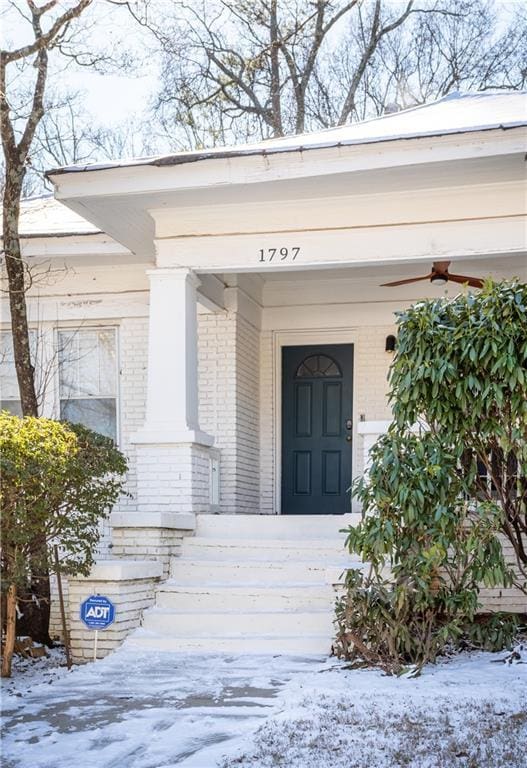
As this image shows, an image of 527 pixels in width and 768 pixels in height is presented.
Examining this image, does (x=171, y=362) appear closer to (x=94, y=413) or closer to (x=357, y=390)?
(x=94, y=413)

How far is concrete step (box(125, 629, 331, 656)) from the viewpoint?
19.7ft

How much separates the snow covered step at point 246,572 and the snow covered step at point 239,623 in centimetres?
42

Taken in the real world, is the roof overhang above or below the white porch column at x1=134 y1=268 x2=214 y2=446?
above

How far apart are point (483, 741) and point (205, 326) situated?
20.4ft

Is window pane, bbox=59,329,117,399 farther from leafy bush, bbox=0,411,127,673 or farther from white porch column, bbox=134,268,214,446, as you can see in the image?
leafy bush, bbox=0,411,127,673

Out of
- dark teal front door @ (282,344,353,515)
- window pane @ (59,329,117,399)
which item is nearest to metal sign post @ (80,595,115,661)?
window pane @ (59,329,117,399)

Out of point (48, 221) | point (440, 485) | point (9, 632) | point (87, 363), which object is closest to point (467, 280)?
point (440, 485)

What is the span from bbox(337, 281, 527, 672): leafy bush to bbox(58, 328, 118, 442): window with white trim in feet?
15.4

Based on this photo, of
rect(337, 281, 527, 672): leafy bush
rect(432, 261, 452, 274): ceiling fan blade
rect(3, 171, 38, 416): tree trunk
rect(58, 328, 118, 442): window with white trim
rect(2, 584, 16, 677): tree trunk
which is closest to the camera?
rect(337, 281, 527, 672): leafy bush

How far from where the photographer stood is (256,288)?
10.0m

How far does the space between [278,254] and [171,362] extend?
136cm

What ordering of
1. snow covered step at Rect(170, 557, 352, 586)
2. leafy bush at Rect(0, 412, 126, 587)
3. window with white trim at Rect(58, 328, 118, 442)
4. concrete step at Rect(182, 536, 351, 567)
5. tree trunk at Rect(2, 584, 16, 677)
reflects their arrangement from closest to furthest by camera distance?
leafy bush at Rect(0, 412, 126, 587), tree trunk at Rect(2, 584, 16, 677), snow covered step at Rect(170, 557, 352, 586), concrete step at Rect(182, 536, 351, 567), window with white trim at Rect(58, 328, 118, 442)

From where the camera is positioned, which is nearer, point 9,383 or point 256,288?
point 256,288

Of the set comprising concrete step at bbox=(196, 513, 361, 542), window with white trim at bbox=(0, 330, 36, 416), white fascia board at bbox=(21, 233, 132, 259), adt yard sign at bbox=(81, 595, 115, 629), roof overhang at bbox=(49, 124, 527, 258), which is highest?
roof overhang at bbox=(49, 124, 527, 258)
